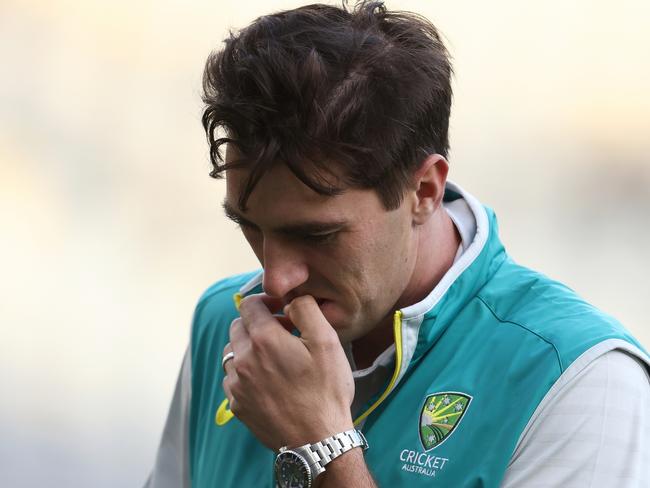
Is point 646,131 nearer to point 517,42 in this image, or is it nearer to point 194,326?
point 517,42

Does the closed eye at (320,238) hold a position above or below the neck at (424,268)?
above

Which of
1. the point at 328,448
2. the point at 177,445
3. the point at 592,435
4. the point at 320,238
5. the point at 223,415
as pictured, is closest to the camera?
the point at 592,435

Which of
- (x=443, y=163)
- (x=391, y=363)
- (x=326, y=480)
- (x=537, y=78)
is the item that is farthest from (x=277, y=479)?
(x=537, y=78)

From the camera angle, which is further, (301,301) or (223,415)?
(223,415)

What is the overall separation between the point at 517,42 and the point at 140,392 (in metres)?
2.41

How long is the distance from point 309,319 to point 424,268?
0.97ft

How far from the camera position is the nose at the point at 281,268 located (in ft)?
6.25

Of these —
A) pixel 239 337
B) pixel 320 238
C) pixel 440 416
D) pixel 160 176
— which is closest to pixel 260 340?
pixel 239 337

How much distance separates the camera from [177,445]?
2.46m

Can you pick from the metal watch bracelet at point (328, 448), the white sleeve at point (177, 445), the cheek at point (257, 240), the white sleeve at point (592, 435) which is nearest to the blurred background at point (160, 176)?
the white sleeve at point (177, 445)

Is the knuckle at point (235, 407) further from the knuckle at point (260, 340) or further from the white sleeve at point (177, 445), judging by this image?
the white sleeve at point (177, 445)

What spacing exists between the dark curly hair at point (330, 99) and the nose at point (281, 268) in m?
0.11

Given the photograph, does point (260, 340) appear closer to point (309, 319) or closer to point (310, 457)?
point (309, 319)

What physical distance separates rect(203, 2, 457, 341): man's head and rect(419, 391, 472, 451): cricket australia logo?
0.66 feet
